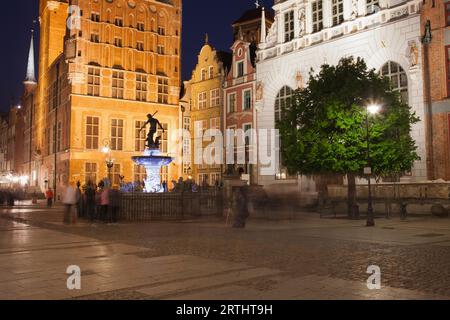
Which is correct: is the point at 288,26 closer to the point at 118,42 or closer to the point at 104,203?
the point at 118,42

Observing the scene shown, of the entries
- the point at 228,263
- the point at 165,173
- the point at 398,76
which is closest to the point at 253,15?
the point at 165,173

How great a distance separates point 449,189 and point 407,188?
2.76 metres

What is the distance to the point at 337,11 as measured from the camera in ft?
109

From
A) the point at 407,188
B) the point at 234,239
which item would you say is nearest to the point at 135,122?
the point at 407,188

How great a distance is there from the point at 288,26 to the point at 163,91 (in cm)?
1934

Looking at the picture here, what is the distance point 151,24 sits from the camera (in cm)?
5175

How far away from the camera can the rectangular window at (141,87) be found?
5022 centimetres

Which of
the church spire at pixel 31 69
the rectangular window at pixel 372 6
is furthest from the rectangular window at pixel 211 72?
the church spire at pixel 31 69

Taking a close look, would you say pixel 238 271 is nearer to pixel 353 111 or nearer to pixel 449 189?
pixel 353 111

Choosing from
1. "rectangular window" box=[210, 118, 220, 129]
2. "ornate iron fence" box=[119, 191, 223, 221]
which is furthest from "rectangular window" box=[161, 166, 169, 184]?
"ornate iron fence" box=[119, 191, 223, 221]

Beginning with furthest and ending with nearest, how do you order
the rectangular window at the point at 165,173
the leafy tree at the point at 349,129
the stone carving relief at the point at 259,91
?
the rectangular window at the point at 165,173, the stone carving relief at the point at 259,91, the leafy tree at the point at 349,129

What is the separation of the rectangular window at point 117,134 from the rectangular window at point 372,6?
27.6 metres

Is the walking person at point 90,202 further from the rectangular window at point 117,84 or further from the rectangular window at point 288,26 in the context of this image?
the rectangular window at point 117,84

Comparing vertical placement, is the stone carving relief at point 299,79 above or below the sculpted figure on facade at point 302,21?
below
